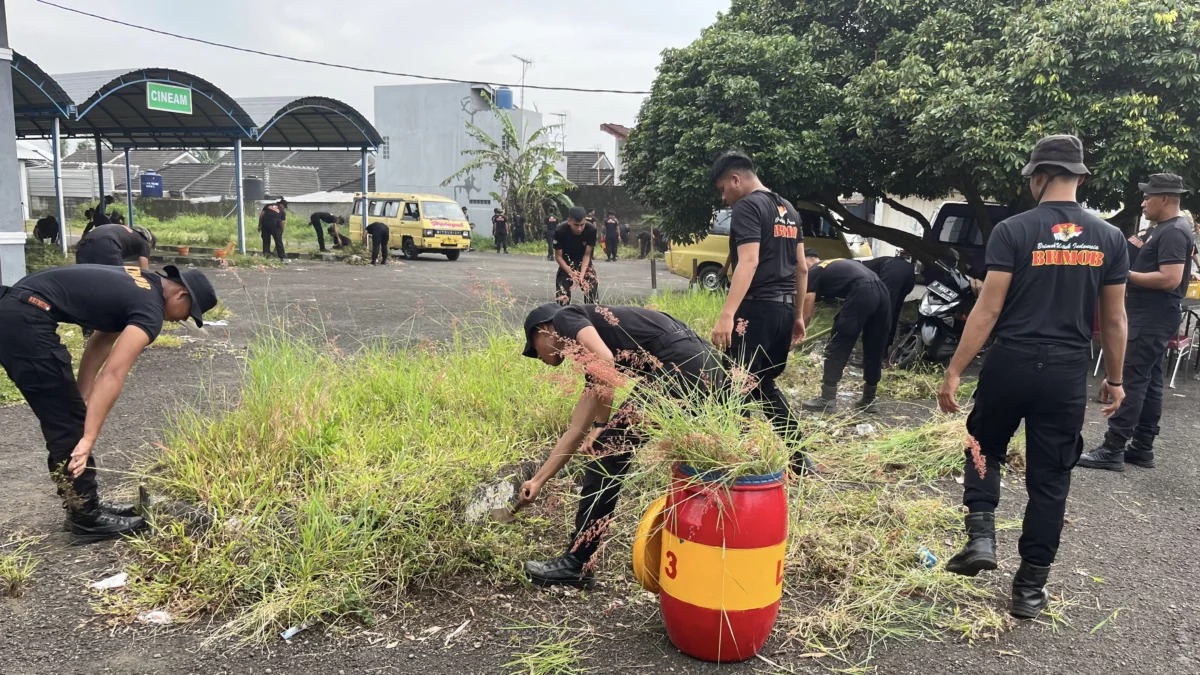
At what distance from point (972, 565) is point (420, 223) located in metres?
19.6

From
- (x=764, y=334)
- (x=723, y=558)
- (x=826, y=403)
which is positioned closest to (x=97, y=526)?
(x=723, y=558)

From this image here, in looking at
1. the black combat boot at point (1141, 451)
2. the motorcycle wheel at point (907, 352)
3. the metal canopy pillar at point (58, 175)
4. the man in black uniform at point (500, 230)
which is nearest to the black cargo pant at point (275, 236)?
the metal canopy pillar at point (58, 175)

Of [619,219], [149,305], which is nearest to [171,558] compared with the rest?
[149,305]

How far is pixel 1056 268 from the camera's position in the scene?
3107mm

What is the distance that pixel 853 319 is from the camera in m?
6.28

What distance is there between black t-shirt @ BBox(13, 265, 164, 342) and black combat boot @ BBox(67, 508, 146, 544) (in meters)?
0.85

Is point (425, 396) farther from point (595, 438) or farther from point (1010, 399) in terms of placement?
point (1010, 399)

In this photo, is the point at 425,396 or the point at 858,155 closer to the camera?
the point at 425,396

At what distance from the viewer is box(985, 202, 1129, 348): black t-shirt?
3100 mm

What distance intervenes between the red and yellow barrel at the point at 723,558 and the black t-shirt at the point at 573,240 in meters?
6.02

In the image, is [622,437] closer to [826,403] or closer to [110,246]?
[826,403]

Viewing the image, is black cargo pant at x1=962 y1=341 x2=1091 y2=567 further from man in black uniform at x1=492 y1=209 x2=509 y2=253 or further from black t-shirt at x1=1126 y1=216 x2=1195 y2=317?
man in black uniform at x1=492 y1=209 x2=509 y2=253

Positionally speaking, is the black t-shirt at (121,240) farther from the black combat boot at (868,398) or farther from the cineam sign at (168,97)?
the cineam sign at (168,97)

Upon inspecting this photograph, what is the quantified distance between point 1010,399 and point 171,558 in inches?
139
